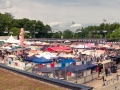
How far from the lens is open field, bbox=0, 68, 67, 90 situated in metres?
11.2

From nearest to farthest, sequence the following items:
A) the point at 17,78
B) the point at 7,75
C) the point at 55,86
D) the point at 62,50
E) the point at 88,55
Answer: the point at 55,86 → the point at 17,78 → the point at 7,75 → the point at 88,55 → the point at 62,50

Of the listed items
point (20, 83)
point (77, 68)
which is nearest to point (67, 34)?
point (77, 68)

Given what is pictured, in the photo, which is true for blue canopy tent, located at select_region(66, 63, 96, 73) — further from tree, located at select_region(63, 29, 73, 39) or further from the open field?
tree, located at select_region(63, 29, 73, 39)

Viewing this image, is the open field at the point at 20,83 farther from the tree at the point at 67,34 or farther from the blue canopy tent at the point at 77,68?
the tree at the point at 67,34

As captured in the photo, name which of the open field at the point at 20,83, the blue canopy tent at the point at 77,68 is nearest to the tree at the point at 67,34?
the blue canopy tent at the point at 77,68

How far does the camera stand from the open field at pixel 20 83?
1124 cm

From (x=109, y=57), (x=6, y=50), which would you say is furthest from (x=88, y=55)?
(x=6, y=50)

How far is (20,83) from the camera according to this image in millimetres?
12188

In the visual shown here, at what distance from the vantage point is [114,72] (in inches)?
1163

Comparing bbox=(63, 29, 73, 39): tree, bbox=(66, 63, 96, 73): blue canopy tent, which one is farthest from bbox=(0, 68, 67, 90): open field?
bbox=(63, 29, 73, 39): tree

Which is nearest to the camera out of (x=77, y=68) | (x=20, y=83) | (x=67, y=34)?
(x=20, y=83)

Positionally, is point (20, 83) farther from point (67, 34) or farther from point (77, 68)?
point (67, 34)

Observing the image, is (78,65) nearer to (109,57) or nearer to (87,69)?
(87,69)

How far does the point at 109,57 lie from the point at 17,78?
22779 mm
